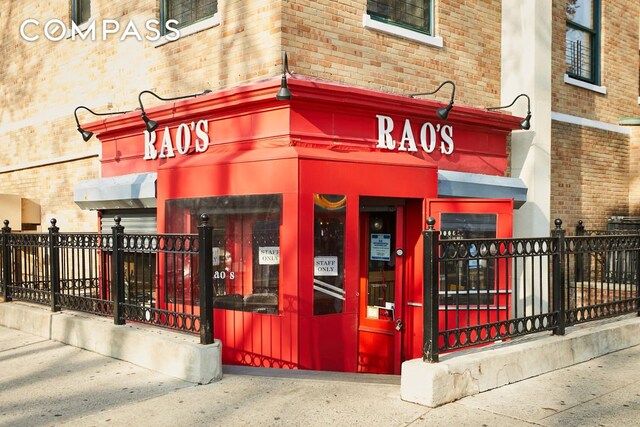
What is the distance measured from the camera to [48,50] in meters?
12.0

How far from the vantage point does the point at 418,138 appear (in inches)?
344

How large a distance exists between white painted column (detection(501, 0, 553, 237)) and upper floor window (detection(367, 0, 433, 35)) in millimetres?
1737

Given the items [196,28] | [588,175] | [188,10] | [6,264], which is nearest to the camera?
[196,28]

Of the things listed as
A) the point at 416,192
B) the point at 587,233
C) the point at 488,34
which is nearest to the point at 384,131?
the point at 416,192

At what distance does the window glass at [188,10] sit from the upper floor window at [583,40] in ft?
21.8

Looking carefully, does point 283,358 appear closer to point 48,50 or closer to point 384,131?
point 384,131

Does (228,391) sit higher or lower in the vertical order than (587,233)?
lower

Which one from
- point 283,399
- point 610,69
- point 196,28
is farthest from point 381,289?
point 610,69

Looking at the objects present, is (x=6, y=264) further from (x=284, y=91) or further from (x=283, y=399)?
(x=283, y=399)

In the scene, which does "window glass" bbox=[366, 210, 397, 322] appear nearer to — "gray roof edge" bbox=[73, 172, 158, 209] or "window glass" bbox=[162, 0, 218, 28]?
"gray roof edge" bbox=[73, 172, 158, 209]

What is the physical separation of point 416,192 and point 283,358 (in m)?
2.73

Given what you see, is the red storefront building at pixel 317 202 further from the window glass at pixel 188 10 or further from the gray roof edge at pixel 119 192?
the window glass at pixel 188 10

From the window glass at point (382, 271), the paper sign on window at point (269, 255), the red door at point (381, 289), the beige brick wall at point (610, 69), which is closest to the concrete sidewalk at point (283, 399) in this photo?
the paper sign on window at point (269, 255)

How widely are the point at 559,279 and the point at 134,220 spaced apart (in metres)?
6.41
